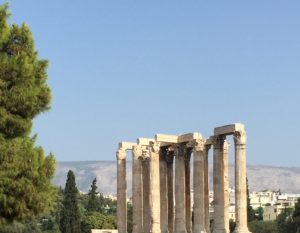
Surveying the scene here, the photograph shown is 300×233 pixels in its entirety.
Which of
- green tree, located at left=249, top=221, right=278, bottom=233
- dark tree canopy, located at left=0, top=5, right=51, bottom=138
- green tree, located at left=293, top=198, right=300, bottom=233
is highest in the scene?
dark tree canopy, located at left=0, top=5, right=51, bottom=138

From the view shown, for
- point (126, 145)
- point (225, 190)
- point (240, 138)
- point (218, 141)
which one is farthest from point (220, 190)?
point (126, 145)

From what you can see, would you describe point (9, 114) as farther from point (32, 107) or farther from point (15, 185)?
point (15, 185)

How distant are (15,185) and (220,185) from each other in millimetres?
24850

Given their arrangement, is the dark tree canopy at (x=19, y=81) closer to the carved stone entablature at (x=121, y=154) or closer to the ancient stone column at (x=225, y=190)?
the ancient stone column at (x=225, y=190)

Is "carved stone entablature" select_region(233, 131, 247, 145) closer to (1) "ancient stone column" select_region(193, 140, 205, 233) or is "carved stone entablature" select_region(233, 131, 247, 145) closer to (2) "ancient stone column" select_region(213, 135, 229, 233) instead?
(2) "ancient stone column" select_region(213, 135, 229, 233)

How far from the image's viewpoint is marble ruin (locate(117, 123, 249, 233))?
40.9 metres

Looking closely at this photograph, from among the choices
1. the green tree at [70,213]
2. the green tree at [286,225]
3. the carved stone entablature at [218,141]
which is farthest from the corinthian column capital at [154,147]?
the green tree at [286,225]

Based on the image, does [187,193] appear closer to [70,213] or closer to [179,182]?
[179,182]

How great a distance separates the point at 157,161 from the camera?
46.5m

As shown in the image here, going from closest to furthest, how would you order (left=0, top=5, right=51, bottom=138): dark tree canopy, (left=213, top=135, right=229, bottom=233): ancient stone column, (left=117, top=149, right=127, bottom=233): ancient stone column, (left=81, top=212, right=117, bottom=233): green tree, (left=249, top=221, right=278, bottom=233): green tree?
1. (left=0, top=5, right=51, bottom=138): dark tree canopy
2. (left=213, top=135, right=229, bottom=233): ancient stone column
3. (left=117, top=149, right=127, bottom=233): ancient stone column
4. (left=81, top=212, right=117, bottom=233): green tree
5. (left=249, top=221, right=278, bottom=233): green tree

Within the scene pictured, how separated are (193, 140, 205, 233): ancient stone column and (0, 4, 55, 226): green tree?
79.8 ft

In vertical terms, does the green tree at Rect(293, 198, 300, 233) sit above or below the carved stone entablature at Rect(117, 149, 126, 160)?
below

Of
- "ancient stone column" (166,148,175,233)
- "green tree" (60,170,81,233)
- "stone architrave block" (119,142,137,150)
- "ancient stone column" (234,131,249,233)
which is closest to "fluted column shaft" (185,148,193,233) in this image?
"ancient stone column" (166,148,175,233)

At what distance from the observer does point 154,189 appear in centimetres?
4584
